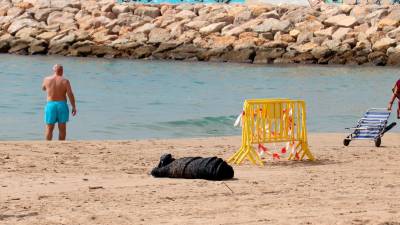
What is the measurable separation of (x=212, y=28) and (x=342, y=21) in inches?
238

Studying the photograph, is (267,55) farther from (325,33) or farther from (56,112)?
(56,112)

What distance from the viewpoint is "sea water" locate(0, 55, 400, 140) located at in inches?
846

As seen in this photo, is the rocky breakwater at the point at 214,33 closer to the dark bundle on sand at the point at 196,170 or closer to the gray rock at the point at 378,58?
the gray rock at the point at 378,58

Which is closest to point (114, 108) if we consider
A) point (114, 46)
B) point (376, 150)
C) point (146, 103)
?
point (146, 103)

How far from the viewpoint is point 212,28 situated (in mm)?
49312

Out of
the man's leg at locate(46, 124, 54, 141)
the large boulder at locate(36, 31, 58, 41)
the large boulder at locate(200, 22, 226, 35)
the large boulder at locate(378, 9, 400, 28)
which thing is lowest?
the large boulder at locate(36, 31, 58, 41)

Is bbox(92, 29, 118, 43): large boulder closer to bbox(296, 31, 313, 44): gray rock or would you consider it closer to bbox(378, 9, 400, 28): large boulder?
bbox(296, 31, 313, 44): gray rock

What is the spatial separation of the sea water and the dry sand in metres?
6.54

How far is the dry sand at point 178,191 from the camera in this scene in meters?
8.24

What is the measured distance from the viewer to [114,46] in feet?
162

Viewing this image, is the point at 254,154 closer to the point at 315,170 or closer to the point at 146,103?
the point at 315,170

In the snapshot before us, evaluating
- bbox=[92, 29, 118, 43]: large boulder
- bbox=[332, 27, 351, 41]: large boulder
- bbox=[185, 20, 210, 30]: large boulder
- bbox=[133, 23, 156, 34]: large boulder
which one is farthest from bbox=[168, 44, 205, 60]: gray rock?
bbox=[332, 27, 351, 41]: large boulder

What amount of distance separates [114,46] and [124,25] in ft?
8.10

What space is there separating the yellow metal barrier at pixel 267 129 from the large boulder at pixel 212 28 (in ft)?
117
